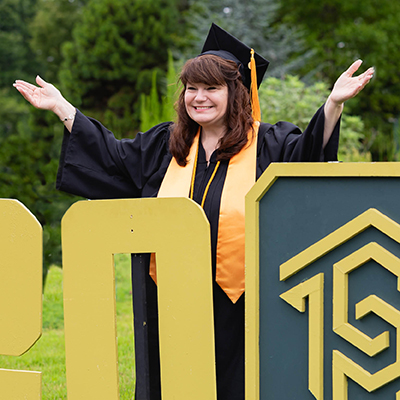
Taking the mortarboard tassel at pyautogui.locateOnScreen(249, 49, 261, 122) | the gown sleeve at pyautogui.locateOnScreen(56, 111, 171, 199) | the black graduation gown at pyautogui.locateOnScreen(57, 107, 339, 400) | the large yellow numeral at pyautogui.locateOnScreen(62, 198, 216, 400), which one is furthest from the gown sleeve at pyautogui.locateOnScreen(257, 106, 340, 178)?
the large yellow numeral at pyautogui.locateOnScreen(62, 198, 216, 400)

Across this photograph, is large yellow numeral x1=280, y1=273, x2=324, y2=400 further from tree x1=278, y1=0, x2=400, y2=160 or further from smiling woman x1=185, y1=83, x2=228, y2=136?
tree x1=278, y1=0, x2=400, y2=160

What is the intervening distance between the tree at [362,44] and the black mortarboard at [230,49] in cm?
1550

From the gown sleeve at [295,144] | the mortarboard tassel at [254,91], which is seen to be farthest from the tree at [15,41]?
the gown sleeve at [295,144]

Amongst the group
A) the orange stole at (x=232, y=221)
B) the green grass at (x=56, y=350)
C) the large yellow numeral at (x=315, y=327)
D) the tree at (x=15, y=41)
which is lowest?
the green grass at (x=56, y=350)

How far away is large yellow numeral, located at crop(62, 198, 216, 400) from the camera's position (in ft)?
5.47

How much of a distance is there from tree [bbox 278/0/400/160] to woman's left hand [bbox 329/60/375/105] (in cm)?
1590

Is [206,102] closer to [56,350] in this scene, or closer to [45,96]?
[45,96]

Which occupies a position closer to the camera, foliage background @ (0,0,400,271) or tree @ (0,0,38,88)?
foliage background @ (0,0,400,271)

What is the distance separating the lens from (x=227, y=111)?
2156mm

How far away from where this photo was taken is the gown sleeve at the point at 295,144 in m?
1.91

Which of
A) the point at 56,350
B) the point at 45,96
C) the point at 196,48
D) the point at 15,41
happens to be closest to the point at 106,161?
the point at 45,96

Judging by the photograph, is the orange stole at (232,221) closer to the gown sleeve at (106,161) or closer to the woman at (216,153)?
the woman at (216,153)

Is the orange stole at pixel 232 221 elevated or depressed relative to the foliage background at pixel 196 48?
depressed

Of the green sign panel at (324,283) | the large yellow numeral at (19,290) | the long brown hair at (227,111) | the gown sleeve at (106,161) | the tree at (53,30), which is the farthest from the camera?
the tree at (53,30)
